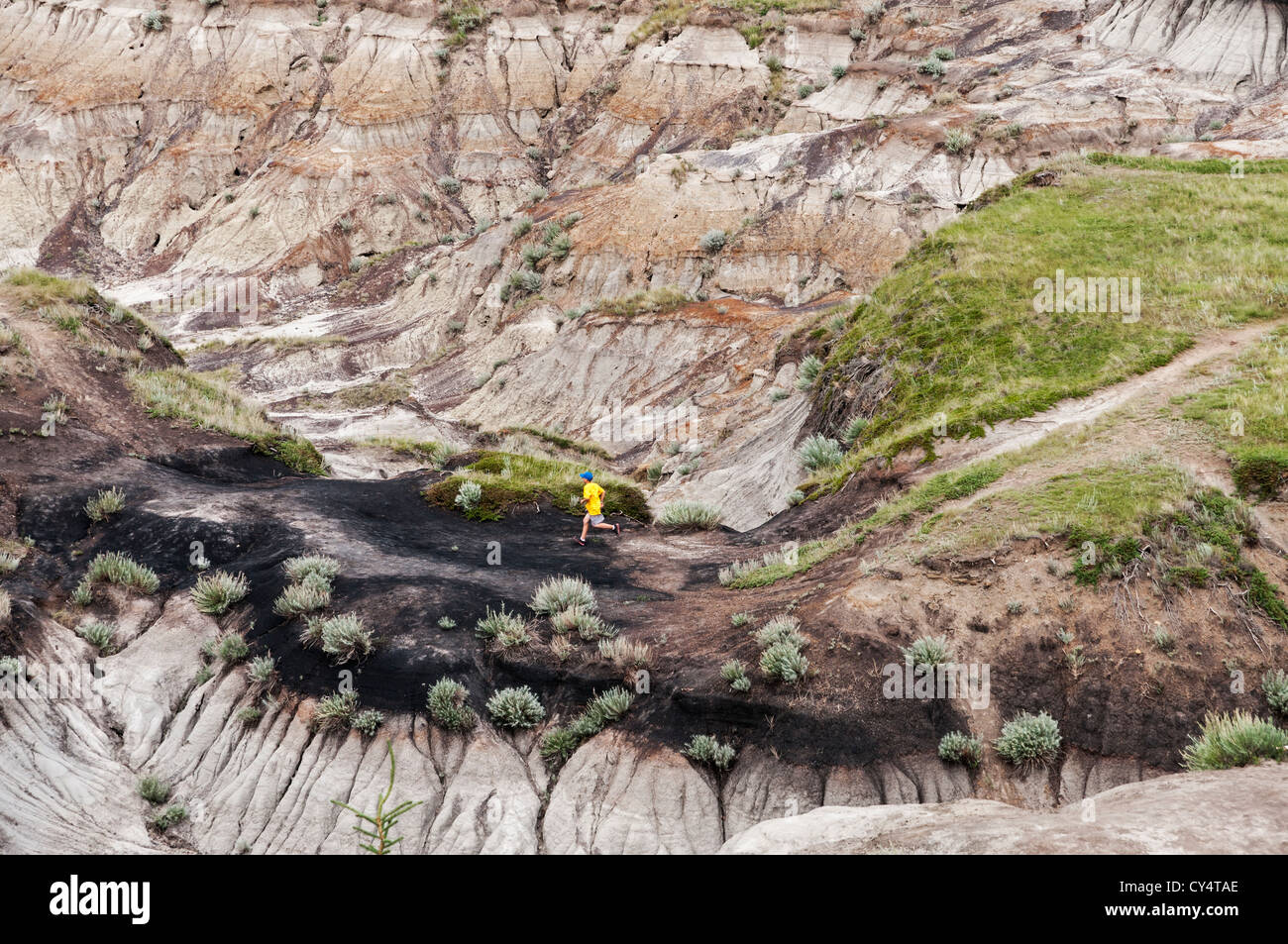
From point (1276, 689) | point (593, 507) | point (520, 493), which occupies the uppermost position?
point (520, 493)

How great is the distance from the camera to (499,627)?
12211 millimetres

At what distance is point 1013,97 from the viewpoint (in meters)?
40.8

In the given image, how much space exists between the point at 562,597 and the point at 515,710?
2.08 meters

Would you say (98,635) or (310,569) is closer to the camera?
(98,635)

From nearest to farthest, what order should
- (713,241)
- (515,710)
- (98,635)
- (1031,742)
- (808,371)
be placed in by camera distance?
(1031,742)
(515,710)
(98,635)
(808,371)
(713,241)

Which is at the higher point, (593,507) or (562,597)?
(593,507)

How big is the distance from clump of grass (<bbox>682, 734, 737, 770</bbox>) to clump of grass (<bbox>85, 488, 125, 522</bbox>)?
11.0 metres

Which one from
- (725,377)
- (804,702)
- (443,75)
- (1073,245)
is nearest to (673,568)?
(804,702)

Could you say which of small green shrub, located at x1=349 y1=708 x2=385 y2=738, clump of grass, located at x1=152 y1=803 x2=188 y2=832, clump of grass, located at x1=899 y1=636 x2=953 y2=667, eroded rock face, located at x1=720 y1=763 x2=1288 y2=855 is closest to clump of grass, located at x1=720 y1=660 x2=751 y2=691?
clump of grass, located at x1=899 y1=636 x2=953 y2=667

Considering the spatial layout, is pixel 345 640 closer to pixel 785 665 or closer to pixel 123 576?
pixel 123 576

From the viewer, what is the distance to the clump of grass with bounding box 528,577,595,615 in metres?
12.7

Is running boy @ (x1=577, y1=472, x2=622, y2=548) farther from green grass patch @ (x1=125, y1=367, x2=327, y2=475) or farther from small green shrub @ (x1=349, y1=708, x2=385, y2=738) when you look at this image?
green grass patch @ (x1=125, y1=367, x2=327, y2=475)

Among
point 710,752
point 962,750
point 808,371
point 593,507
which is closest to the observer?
point 962,750

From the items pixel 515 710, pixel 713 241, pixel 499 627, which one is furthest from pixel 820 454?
pixel 713 241
